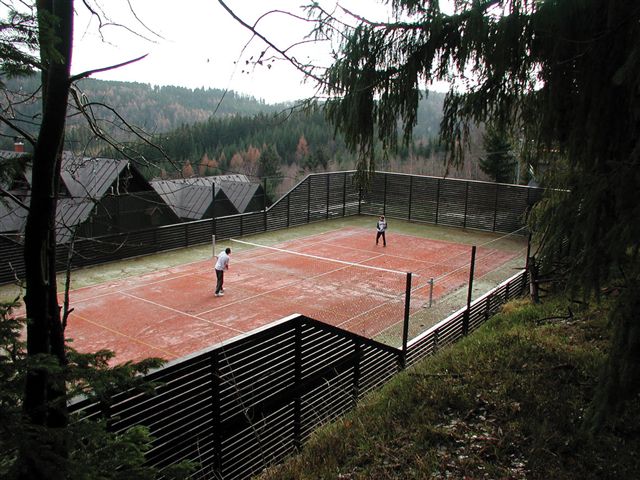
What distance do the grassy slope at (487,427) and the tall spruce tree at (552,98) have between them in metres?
0.88

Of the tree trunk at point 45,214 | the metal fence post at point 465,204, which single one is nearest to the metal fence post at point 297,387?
the tree trunk at point 45,214

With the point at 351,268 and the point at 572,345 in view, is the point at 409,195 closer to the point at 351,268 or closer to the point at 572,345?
the point at 351,268

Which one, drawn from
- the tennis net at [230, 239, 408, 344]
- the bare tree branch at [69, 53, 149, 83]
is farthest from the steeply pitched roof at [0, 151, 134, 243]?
the tennis net at [230, 239, 408, 344]

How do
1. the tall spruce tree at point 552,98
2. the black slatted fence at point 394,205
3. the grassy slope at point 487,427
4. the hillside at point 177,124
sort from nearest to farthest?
the tall spruce tree at point 552,98
the hillside at point 177,124
the grassy slope at point 487,427
the black slatted fence at point 394,205

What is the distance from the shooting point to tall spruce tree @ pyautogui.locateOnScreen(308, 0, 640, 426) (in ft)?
9.95

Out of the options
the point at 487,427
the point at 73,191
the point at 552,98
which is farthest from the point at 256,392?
the point at 73,191

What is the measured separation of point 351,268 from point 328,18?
13.2 m

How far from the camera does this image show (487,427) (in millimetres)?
4438

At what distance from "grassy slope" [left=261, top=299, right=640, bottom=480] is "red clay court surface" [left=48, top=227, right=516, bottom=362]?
5.73 metres

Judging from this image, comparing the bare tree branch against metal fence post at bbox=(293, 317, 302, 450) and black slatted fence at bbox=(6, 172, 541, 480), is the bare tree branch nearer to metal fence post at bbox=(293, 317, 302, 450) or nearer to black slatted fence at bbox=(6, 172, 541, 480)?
black slatted fence at bbox=(6, 172, 541, 480)

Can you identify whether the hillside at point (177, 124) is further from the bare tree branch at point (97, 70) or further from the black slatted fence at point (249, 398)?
the black slatted fence at point (249, 398)

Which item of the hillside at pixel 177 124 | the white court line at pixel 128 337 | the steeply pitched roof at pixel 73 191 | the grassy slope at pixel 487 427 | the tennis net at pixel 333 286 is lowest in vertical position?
the white court line at pixel 128 337

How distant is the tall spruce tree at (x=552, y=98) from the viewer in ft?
9.95

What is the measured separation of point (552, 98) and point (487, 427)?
9.07 ft
